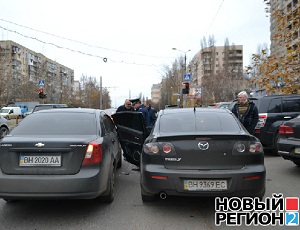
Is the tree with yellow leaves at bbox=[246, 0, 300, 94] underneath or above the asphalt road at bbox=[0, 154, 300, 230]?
above

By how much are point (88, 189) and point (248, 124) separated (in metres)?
4.57

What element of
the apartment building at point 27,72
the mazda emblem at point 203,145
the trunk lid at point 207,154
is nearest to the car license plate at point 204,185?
the trunk lid at point 207,154

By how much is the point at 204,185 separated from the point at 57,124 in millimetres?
2435

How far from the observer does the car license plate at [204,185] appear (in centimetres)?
415

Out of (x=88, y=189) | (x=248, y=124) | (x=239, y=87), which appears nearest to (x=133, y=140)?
(x=88, y=189)

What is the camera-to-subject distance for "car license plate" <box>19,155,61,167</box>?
4.18m

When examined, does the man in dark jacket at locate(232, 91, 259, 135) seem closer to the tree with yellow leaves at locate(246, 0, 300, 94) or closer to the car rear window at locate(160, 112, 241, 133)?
the car rear window at locate(160, 112, 241, 133)

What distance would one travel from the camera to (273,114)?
947 centimetres

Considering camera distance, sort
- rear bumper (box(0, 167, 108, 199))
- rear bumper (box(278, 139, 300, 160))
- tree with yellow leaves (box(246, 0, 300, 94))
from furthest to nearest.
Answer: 1. tree with yellow leaves (box(246, 0, 300, 94))
2. rear bumper (box(278, 139, 300, 160))
3. rear bumper (box(0, 167, 108, 199))

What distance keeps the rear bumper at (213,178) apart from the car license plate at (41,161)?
122 cm

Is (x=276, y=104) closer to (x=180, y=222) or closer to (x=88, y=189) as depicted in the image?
(x=180, y=222)

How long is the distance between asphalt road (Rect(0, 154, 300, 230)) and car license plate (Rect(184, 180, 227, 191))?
0.46 meters

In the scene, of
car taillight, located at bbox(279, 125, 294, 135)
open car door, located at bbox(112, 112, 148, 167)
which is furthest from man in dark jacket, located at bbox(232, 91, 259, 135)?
open car door, located at bbox(112, 112, 148, 167)

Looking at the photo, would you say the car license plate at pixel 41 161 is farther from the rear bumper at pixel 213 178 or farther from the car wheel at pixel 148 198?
the car wheel at pixel 148 198
